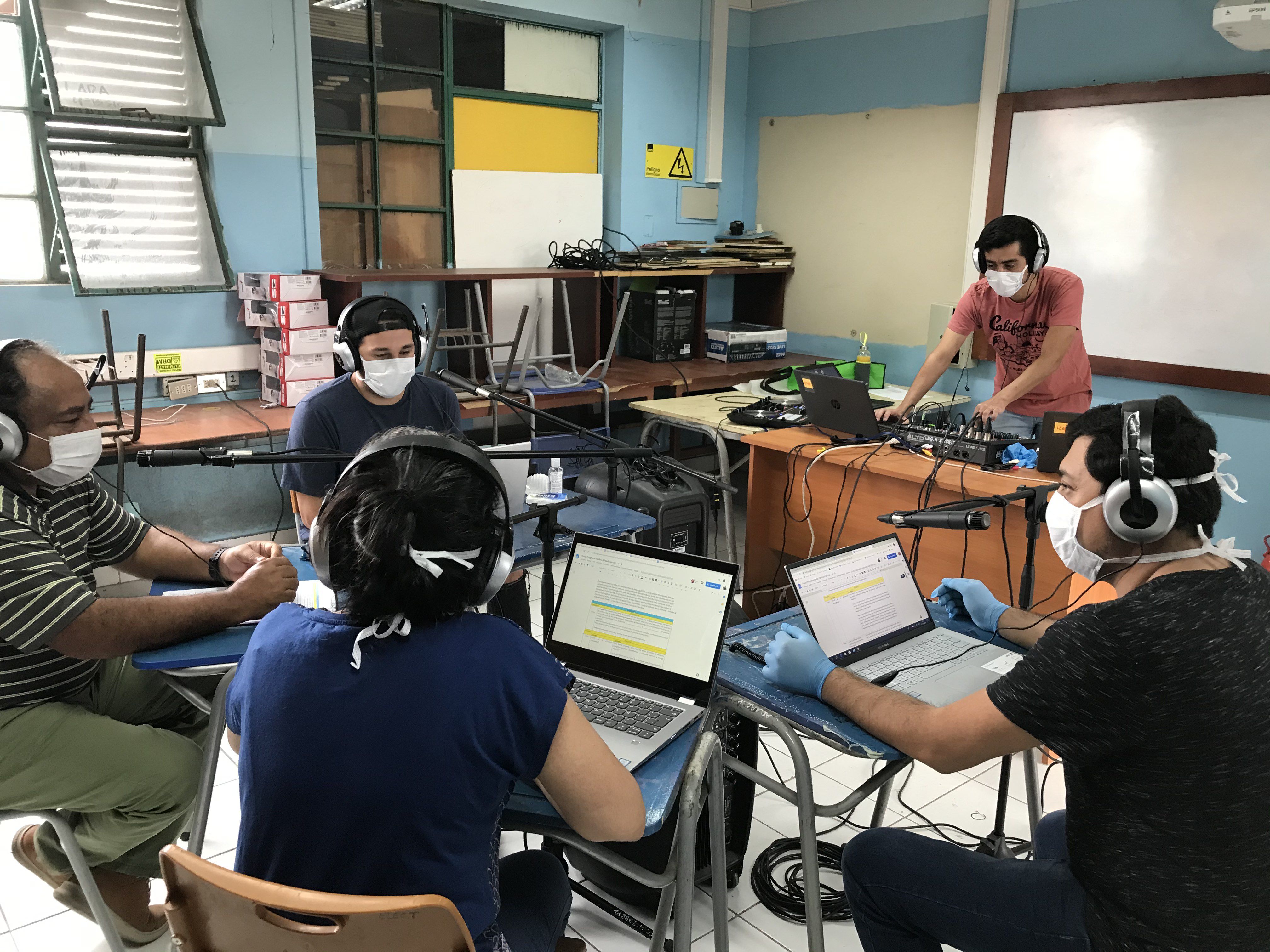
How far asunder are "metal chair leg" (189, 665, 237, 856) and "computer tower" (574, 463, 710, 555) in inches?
67.8

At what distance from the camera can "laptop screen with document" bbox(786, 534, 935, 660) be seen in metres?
1.76

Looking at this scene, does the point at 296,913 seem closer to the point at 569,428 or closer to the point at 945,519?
the point at 569,428

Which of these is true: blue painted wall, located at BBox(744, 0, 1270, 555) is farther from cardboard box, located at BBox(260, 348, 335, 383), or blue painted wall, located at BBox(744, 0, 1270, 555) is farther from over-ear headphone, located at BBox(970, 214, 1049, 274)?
cardboard box, located at BBox(260, 348, 335, 383)

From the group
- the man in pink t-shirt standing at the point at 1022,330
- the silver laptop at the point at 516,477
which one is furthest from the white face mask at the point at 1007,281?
the silver laptop at the point at 516,477

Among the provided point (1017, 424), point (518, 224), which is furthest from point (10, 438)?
point (518, 224)

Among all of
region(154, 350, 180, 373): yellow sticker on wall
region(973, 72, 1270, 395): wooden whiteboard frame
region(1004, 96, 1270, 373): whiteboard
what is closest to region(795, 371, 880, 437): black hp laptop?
region(973, 72, 1270, 395): wooden whiteboard frame

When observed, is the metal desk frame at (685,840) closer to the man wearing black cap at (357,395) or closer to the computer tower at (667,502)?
the man wearing black cap at (357,395)

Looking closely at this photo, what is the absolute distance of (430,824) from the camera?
3.50ft

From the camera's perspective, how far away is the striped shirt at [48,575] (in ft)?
5.17

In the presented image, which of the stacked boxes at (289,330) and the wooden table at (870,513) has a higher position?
the stacked boxes at (289,330)

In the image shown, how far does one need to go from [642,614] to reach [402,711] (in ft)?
2.20

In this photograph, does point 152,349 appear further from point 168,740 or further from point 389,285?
point 168,740

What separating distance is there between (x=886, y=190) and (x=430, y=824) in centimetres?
488

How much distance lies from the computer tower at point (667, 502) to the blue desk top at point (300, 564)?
19.9 inches
